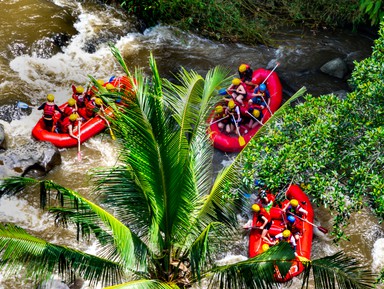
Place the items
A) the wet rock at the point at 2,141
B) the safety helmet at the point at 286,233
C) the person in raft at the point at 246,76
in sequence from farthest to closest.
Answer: the person in raft at the point at 246,76
the wet rock at the point at 2,141
the safety helmet at the point at 286,233

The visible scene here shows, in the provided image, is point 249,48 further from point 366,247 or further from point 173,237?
point 173,237

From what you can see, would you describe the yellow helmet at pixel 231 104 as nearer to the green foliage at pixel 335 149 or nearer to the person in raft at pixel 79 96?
the person in raft at pixel 79 96

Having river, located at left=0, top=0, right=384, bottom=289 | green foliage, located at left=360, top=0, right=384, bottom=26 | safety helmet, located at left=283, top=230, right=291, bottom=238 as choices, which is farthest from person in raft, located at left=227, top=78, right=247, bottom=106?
green foliage, located at left=360, top=0, right=384, bottom=26

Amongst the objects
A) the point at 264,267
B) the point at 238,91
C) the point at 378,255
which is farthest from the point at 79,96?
the point at 264,267

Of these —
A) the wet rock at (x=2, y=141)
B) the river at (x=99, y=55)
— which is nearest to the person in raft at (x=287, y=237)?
the river at (x=99, y=55)

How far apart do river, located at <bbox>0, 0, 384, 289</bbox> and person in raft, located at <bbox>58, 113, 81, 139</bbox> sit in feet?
1.18

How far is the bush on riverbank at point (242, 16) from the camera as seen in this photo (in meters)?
13.6

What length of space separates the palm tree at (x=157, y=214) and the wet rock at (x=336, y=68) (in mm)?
6779

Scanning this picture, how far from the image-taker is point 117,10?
13.8 meters

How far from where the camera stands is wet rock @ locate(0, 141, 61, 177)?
941 cm

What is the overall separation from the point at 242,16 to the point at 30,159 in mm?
7010

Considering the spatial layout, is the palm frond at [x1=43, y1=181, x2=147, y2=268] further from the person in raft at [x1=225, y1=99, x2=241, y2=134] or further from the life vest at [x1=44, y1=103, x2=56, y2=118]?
the person in raft at [x1=225, y1=99, x2=241, y2=134]

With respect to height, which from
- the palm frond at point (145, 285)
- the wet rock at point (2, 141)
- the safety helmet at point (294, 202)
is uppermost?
the palm frond at point (145, 285)

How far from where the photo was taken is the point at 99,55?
1257 cm
